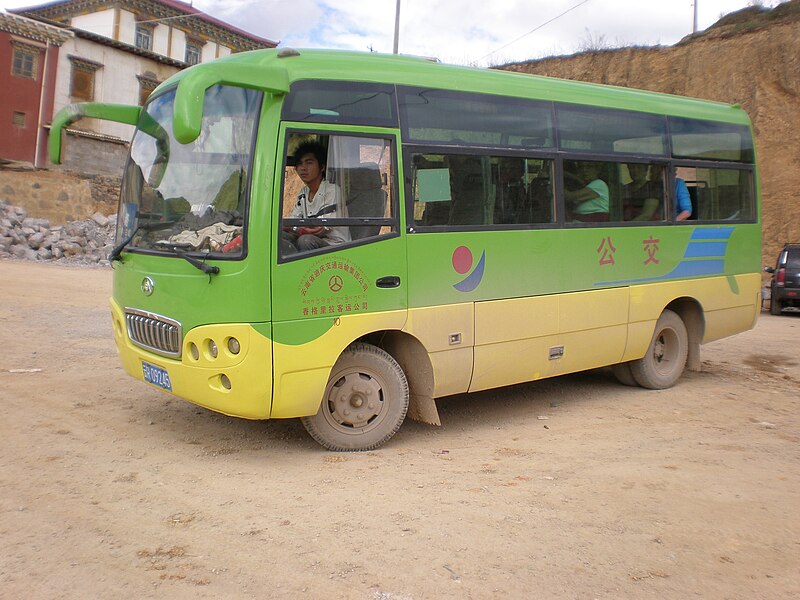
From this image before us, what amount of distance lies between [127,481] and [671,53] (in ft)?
91.3

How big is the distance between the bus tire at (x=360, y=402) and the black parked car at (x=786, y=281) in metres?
13.0

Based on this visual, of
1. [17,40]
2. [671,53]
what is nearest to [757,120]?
[671,53]

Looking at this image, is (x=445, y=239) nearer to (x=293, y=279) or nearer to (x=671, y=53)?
(x=293, y=279)

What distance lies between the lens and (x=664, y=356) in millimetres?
8453

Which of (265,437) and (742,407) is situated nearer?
(265,437)

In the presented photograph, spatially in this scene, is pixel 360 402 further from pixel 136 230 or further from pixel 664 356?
pixel 664 356

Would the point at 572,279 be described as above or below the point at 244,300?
above

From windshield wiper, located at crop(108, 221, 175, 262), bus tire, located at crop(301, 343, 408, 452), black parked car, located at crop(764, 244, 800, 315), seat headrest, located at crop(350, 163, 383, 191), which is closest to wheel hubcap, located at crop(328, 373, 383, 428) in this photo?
bus tire, located at crop(301, 343, 408, 452)

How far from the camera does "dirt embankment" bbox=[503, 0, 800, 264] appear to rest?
2339cm

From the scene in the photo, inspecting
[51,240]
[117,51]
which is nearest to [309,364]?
[51,240]

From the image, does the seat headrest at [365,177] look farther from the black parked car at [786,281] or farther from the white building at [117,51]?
the white building at [117,51]

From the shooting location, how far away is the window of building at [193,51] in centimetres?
4416

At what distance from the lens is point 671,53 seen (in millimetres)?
27625

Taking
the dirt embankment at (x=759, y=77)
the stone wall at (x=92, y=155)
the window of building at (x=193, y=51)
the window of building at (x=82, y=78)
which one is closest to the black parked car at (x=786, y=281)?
the dirt embankment at (x=759, y=77)
